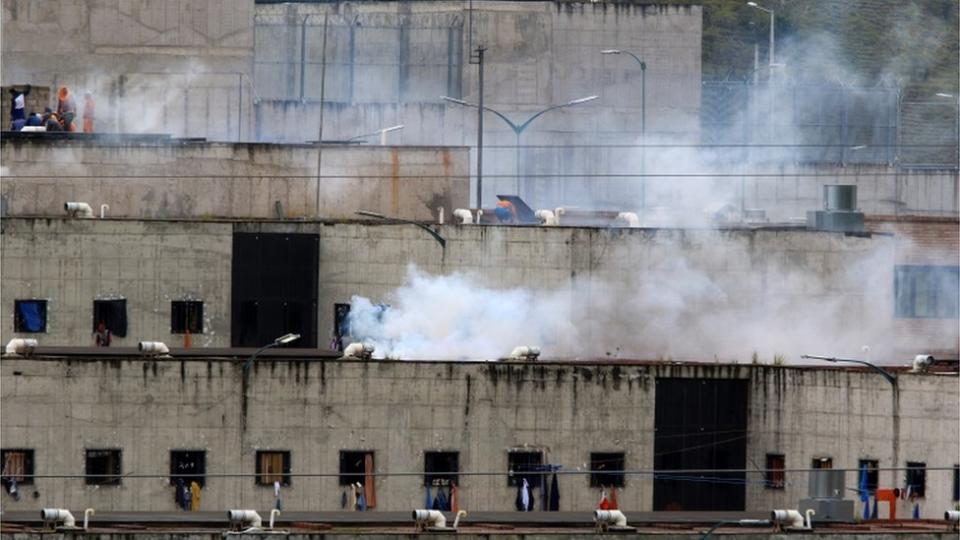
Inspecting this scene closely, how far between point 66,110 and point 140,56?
7803 millimetres

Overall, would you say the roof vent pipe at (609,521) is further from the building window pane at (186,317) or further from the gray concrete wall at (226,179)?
the gray concrete wall at (226,179)

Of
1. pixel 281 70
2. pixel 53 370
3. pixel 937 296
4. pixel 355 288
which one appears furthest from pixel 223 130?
pixel 53 370

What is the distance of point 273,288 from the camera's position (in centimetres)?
8106

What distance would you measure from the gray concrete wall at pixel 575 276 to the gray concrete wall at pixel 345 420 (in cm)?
1175

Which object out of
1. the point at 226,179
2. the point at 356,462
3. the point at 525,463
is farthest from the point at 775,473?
the point at 226,179

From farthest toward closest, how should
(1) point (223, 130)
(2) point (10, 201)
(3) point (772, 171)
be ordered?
(3) point (772, 171)
(1) point (223, 130)
(2) point (10, 201)

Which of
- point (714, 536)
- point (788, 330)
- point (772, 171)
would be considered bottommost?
point (714, 536)

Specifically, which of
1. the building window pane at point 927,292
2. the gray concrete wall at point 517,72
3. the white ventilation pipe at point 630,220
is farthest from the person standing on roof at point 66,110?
the building window pane at point 927,292

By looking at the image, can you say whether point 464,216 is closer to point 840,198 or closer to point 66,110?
point 840,198

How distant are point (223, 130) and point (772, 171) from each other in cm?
2334

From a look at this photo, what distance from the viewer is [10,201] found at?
3433 inches

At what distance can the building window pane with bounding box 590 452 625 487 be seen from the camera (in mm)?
68562

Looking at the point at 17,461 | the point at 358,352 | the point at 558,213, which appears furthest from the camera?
the point at 558,213

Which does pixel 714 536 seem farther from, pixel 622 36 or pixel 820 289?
pixel 622 36
